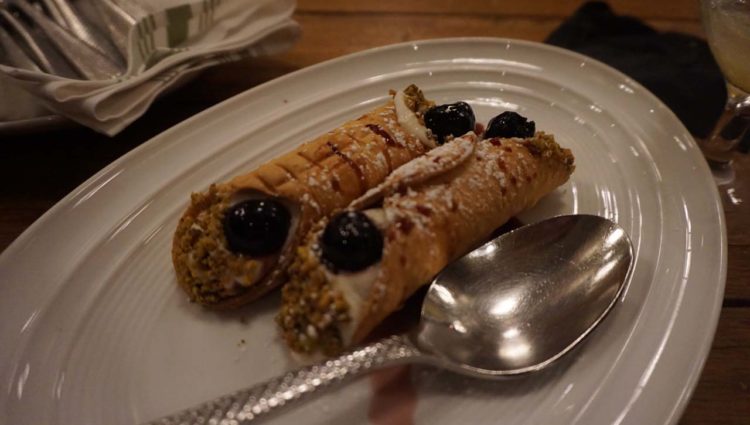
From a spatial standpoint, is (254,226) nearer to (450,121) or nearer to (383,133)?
(383,133)

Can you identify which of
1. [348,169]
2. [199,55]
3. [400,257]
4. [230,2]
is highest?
[230,2]

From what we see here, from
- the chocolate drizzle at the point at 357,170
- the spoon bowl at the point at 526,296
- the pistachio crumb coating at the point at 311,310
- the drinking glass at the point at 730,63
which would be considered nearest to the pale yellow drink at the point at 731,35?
the drinking glass at the point at 730,63

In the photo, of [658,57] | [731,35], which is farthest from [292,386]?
[658,57]

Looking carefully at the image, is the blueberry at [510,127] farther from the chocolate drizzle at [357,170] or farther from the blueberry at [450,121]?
the chocolate drizzle at [357,170]

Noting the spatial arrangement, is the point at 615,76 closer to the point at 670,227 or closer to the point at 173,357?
the point at 670,227

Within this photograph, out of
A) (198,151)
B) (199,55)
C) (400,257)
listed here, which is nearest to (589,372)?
(400,257)

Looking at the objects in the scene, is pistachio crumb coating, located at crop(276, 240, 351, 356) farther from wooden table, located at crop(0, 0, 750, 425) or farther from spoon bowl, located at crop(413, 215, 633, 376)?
wooden table, located at crop(0, 0, 750, 425)

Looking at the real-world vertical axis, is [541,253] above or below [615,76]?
below
